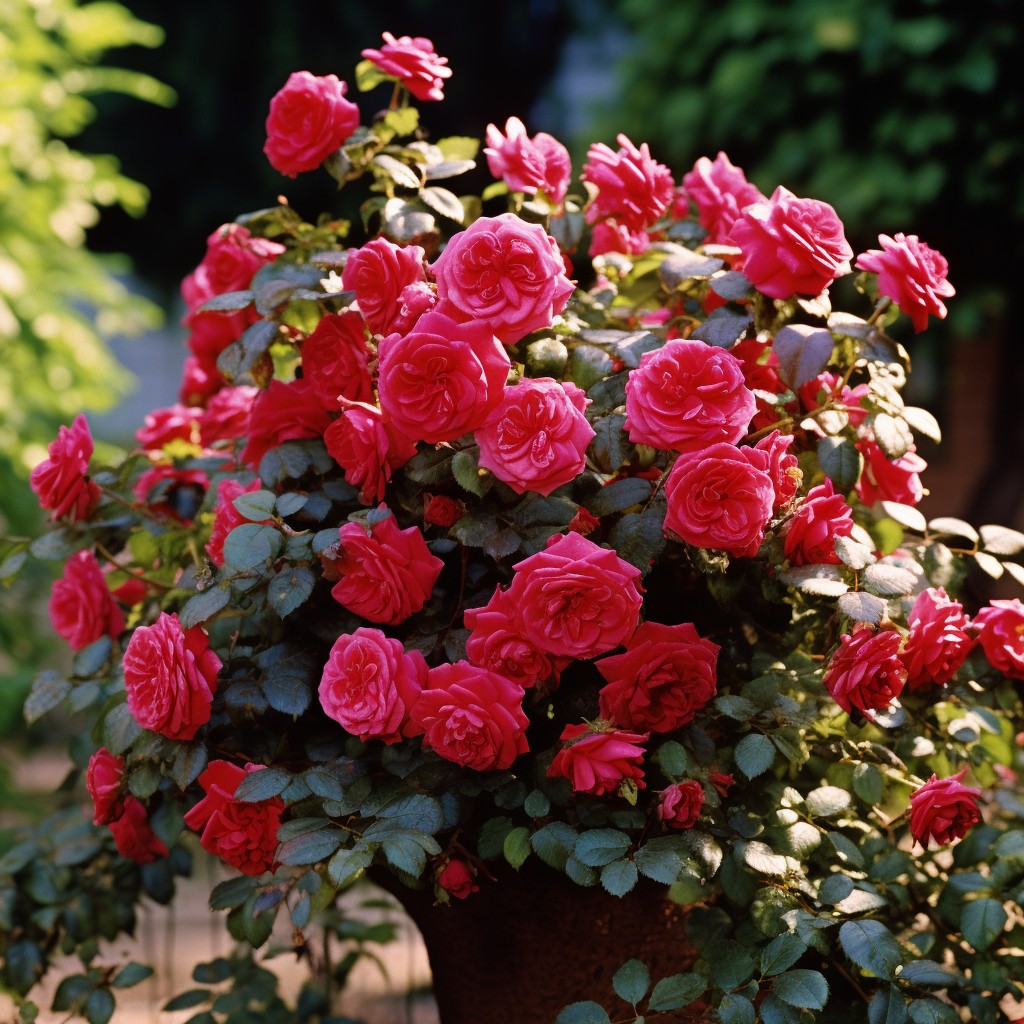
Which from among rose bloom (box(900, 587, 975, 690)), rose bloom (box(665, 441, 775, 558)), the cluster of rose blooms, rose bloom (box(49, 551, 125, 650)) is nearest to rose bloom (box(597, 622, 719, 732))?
the cluster of rose blooms

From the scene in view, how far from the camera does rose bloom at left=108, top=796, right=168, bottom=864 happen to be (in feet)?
4.67

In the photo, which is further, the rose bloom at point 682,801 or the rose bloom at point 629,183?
the rose bloom at point 629,183

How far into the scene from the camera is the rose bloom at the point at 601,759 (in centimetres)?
111

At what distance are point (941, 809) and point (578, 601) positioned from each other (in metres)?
0.44

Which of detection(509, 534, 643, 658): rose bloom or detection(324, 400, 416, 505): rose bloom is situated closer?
detection(509, 534, 643, 658): rose bloom

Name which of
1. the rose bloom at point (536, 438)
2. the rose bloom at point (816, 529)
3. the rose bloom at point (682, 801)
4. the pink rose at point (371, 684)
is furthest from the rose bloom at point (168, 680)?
the rose bloom at point (816, 529)

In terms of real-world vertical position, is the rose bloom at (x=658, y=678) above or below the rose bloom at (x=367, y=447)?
below

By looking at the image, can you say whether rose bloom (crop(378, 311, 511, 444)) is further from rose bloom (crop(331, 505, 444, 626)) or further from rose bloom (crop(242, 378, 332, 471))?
rose bloom (crop(242, 378, 332, 471))

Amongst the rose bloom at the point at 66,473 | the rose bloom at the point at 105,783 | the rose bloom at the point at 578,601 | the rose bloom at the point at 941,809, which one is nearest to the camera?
the rose bloom at the point at 578,601

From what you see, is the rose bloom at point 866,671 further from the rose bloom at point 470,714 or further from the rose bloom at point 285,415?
the rose bloom at point 285,415

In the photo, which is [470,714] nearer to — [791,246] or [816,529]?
[816,529]

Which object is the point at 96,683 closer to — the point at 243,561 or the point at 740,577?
the point at 243,561

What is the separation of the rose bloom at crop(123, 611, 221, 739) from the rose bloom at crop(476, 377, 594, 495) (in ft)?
1.15

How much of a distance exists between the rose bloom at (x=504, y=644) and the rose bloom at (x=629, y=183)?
0.56m
